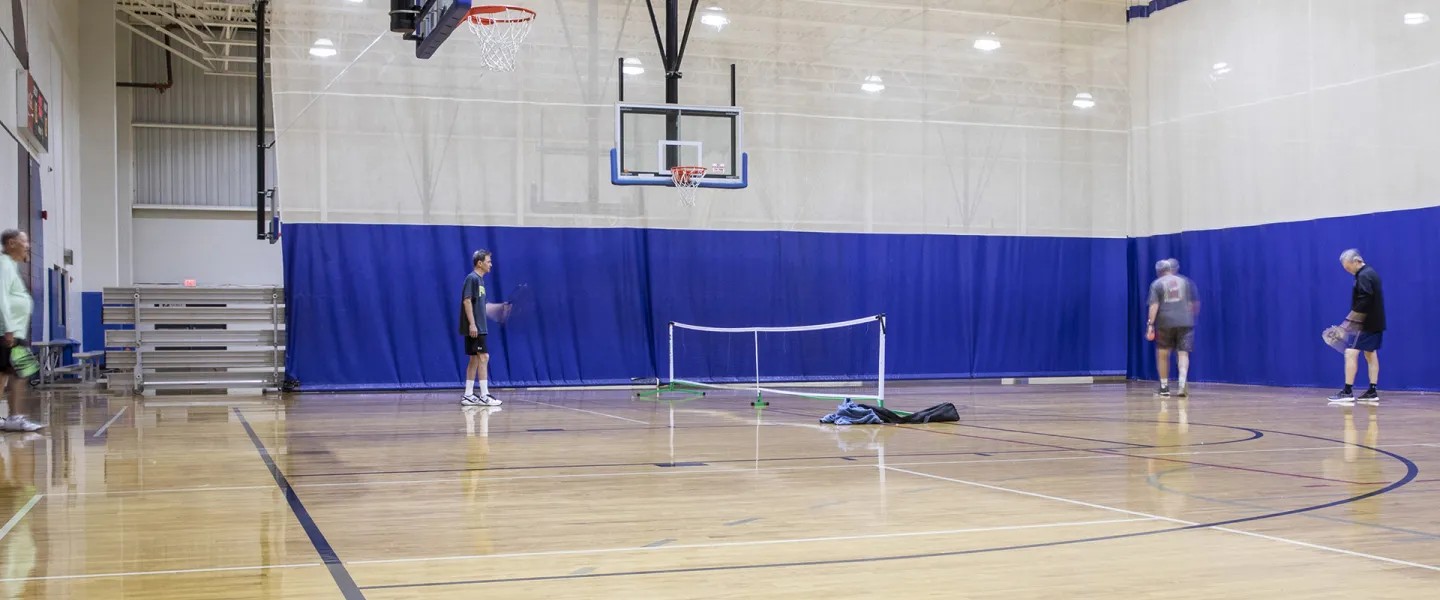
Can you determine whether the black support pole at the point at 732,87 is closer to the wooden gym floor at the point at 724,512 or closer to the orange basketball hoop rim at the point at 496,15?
the orange basketball hoop rim at the point at 496,15

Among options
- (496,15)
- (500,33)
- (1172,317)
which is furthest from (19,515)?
(1172,317)

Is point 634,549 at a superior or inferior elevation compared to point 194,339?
inferior

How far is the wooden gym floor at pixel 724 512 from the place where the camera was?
3.45 m

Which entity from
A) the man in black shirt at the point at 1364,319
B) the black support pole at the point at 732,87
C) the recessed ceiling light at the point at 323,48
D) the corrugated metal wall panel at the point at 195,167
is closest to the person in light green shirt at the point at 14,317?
the recessed ceiling light at the point at 323,48

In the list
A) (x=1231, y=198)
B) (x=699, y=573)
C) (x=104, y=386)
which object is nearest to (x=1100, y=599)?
(x=699, y=573)

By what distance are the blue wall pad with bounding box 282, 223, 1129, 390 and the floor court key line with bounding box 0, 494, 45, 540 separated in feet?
36.7

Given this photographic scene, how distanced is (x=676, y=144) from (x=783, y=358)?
3.98 meters

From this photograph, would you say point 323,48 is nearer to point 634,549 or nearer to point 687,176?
point 687,176

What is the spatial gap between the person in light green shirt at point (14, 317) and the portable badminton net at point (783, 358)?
9.12 m

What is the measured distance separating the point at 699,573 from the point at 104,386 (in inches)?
674

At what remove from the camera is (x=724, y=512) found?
4.82 meters

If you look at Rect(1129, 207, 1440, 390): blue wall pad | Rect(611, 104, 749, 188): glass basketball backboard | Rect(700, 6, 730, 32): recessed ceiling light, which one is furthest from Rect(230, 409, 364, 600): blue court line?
Rect(1129, 207, 1440, 390): blue wall pad

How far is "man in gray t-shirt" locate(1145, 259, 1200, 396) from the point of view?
14266 mm

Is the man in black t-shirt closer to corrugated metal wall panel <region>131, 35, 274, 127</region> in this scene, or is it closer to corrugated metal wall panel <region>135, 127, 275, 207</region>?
corrugated metal wall panel <region>135, 127, 275, 207</region>
